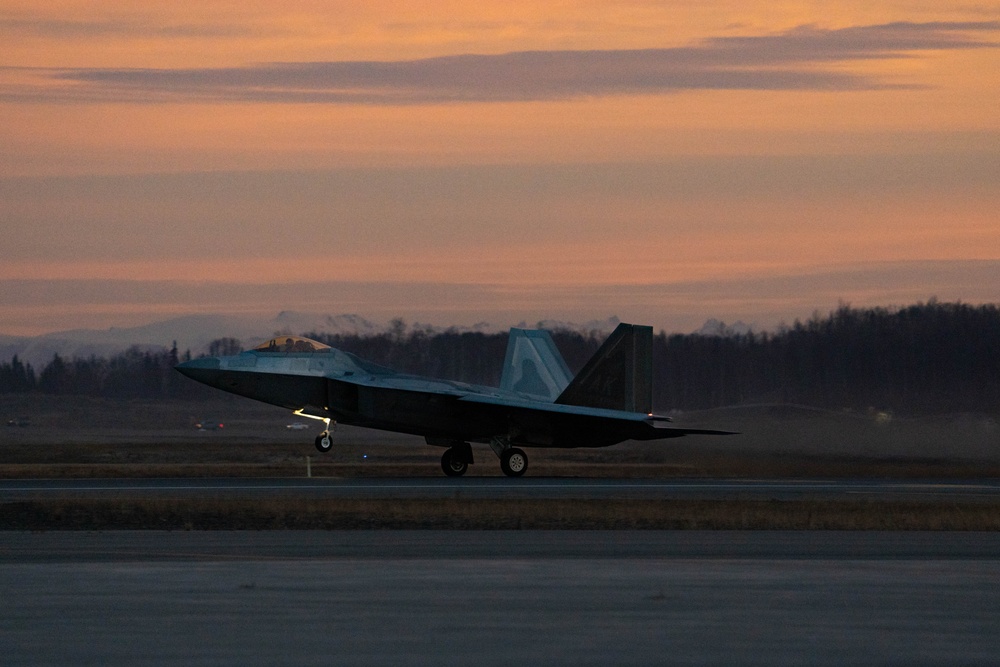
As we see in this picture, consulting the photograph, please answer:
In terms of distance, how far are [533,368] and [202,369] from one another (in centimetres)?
1062

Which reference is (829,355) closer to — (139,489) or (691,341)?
(691,341)

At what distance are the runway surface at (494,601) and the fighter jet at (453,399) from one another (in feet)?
56.2

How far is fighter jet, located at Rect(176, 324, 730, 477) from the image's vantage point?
3634cm

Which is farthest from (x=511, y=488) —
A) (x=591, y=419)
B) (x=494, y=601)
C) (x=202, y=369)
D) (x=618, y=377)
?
(x=494, y=601)

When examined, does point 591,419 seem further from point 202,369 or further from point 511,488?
point 202,369

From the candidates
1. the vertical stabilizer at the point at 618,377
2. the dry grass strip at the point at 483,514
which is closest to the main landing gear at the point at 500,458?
the vertical stabilizer at the point at 618,377

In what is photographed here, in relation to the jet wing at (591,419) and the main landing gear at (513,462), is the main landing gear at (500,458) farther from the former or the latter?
the jet wing at (591,419)

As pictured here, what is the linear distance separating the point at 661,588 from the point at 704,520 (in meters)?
9.18

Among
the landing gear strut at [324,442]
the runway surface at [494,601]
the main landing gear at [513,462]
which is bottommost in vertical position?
the runway surface at [494,601]

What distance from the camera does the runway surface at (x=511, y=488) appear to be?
2828cm

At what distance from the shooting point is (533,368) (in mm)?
42219

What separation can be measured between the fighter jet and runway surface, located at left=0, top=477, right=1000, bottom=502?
2812 mm

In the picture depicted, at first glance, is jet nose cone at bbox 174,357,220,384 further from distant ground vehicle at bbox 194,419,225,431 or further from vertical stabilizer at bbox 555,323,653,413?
distant ground vehicle at bbox 194,419,225,431

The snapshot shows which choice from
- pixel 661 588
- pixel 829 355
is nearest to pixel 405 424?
pixel 661 588
